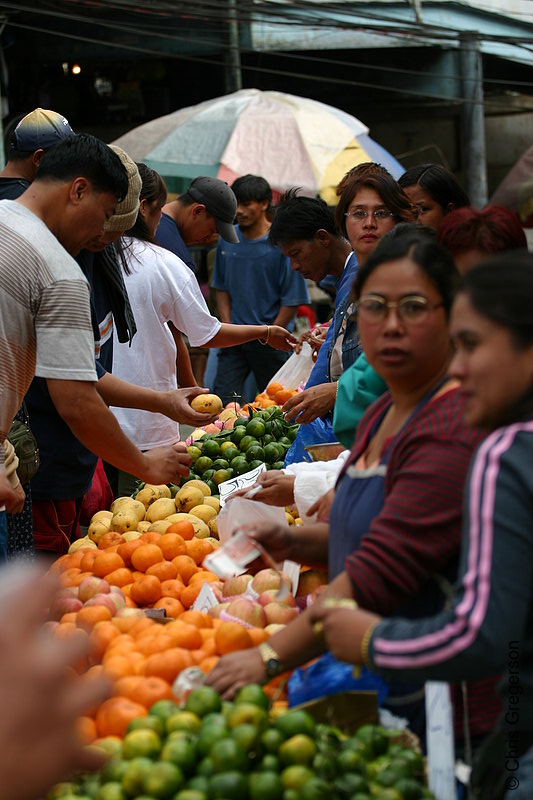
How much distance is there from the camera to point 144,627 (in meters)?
2.80

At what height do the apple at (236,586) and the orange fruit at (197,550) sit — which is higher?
the apple at (236,586)

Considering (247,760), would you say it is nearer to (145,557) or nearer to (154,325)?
(145,557)

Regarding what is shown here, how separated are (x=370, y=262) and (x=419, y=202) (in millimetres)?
2305

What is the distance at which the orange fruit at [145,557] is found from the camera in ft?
11.7

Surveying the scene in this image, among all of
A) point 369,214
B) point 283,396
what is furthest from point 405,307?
point 283,396

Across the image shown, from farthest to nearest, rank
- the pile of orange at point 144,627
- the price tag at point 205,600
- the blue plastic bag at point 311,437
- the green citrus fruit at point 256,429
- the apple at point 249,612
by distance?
the green citrus fruit at point 256,429 → the blue plastic bag at point 311,437 → the price tag at point 205,600 → the apple at point 249,612 → the pile of orange at point 144,627

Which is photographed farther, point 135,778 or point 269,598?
point 269,598

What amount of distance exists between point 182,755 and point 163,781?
78 millimetres

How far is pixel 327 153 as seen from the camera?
32.6 feet

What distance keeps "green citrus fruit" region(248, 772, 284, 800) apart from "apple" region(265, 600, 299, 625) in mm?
999

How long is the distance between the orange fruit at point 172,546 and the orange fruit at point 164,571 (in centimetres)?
14

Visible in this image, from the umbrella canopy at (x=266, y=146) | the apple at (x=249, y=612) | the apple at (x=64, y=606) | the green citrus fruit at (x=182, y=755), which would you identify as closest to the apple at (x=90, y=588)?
the apple at (x=64, y=606)

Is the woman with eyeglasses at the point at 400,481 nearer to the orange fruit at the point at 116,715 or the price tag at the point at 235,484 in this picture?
the orange fruit at the point at 116,715

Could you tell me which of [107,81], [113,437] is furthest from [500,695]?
[107,81]
